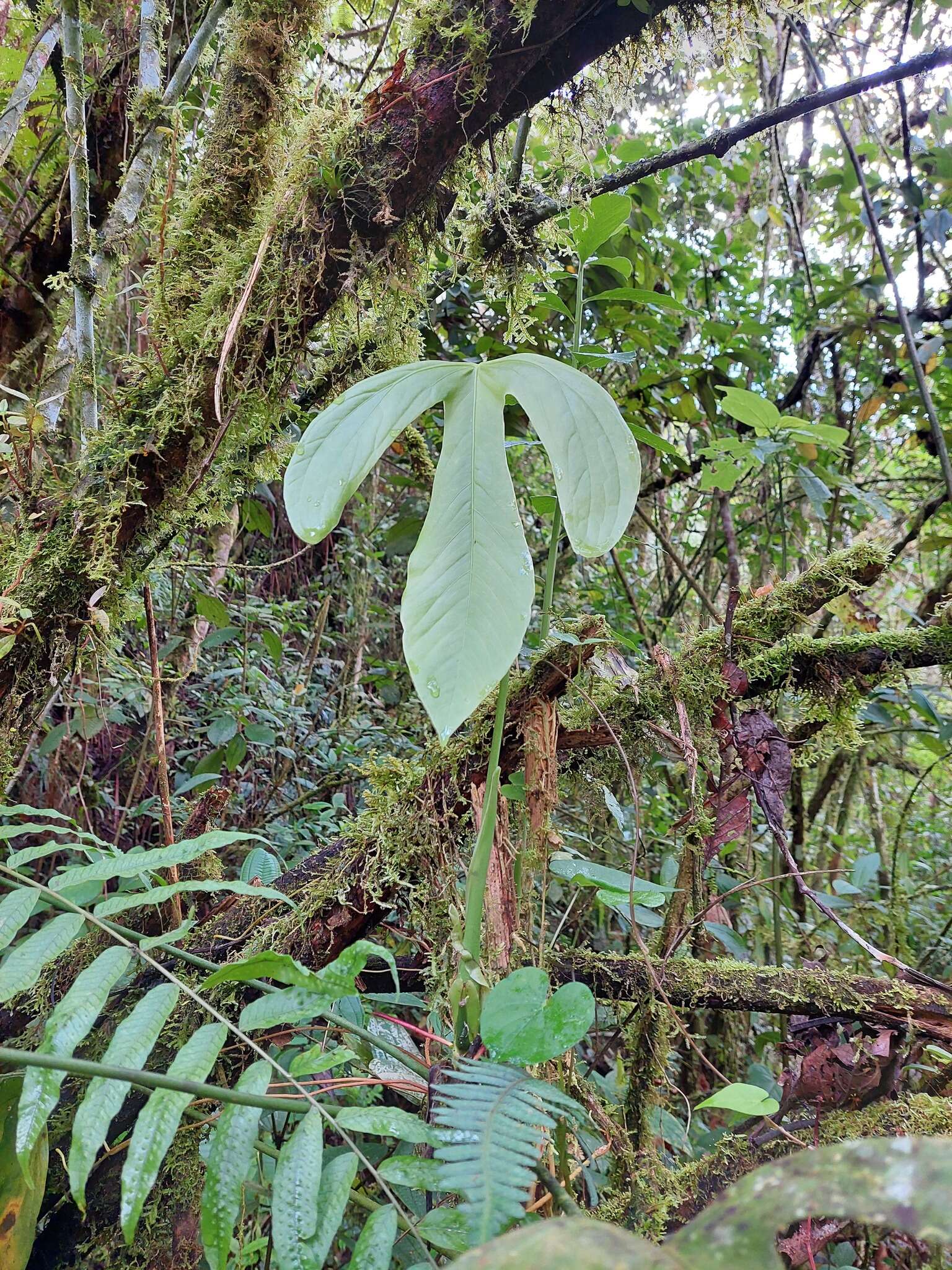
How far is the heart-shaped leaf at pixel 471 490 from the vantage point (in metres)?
0.55

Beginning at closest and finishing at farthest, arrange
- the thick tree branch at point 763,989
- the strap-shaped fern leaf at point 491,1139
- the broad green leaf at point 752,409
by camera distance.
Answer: the strap-shaped fern leaf at point 491,1139 < the thick tree branch at point 763,989 < the broad green leaf at point 752,409

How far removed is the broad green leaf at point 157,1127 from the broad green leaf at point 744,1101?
0.53m

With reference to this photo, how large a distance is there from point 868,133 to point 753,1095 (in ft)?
10.4

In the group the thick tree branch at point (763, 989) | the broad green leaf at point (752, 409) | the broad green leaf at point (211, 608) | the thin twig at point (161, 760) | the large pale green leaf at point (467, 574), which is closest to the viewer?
the large pale green leaf at point (467, 574)

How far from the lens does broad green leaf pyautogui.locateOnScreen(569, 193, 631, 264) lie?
1078 mm

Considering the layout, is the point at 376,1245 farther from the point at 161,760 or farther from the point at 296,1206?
the point at 161,760

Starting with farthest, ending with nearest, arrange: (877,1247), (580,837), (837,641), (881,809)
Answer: (881,809)
(580,837)
(837,641)
(877,1247)

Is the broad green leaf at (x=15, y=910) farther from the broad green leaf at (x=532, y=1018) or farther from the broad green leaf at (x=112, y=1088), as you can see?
the broad green leaf at (x=532, y=1018)

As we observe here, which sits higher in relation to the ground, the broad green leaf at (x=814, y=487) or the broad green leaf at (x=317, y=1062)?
the broad green leaf at (x=814, y=487)

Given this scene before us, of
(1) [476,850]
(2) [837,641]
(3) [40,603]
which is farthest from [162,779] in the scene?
(2) [837,641]

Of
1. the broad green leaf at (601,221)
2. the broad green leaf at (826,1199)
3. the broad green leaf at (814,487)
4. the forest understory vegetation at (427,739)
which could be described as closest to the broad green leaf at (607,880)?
the forest understory vegetation at (427,739)

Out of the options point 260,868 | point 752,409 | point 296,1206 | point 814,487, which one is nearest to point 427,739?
point 260,868

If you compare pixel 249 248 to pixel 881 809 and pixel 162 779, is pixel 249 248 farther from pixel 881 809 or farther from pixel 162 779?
pixel 881 809

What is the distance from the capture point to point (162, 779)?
107 cm
